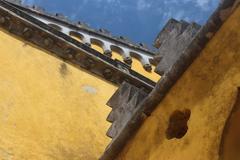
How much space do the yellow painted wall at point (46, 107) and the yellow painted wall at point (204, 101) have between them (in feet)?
7.41

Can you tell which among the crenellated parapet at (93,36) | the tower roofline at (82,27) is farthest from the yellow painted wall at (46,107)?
the tower roofline at (82,27)

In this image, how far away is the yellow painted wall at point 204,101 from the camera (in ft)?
15.8

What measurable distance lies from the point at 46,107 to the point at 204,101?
12.5 ft

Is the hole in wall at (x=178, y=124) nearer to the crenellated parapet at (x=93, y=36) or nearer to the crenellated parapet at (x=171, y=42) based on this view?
the crenellated parapet at (x=171, y=42)

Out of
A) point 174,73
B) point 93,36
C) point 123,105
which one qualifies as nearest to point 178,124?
point 174,73

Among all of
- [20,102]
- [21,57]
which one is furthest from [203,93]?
[21,57]

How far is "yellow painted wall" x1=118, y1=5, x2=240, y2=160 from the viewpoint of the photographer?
4.83 m

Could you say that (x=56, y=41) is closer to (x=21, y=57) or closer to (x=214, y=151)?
(x=21, y=57)

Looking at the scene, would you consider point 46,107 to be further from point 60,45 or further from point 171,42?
point 171,42

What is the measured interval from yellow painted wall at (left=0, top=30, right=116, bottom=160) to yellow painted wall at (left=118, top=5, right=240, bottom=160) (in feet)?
7.41

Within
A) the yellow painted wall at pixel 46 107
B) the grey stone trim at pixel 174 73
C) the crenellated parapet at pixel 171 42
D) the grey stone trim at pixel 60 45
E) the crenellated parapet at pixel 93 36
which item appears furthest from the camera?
the crenellated parapet at pixel 93 36

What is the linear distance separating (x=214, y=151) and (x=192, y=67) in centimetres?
98

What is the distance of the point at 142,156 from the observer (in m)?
5.70

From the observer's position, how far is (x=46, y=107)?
8461mm
